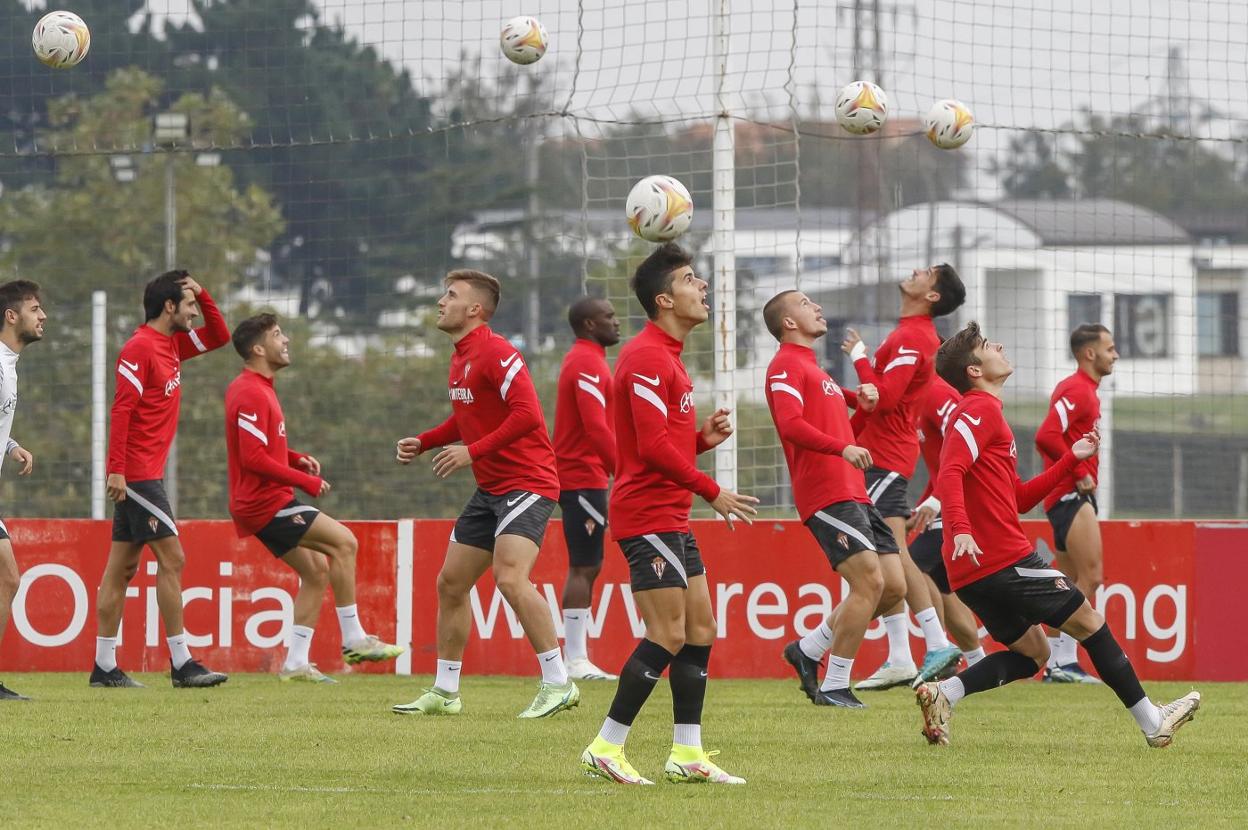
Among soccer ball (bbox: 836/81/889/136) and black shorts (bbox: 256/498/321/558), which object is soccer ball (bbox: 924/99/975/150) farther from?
black shorts (bbox: 256/498/321/558)

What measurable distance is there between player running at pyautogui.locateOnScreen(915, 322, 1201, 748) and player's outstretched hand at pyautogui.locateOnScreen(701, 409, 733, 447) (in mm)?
1321

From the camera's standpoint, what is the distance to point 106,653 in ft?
36.9

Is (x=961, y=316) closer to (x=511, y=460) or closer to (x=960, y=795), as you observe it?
(x=511, y=460)

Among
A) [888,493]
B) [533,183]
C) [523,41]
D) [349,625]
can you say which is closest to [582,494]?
[349,625]

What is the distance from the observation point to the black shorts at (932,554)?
449 inches

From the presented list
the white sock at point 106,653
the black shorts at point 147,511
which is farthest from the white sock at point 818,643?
the white sock at point 106,653

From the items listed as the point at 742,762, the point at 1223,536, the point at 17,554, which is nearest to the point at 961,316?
the point at 1223,536

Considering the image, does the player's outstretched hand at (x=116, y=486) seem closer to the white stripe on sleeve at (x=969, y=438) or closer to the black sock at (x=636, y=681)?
the black sock at (x=636, y=681)

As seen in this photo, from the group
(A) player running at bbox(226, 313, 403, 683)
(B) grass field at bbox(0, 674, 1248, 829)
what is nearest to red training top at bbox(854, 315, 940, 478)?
(B) grass field at bbox(0, 674, 1248, 829)

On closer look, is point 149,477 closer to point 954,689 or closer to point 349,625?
point 349,625

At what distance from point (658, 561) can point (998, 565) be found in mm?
1930

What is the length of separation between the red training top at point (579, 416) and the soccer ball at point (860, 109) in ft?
7.49

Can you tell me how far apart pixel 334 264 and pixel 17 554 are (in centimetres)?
1932

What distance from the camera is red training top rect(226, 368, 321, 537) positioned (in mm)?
11312
